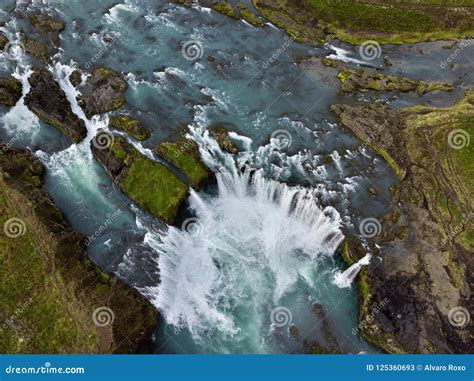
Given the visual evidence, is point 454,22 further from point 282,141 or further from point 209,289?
point 209,289

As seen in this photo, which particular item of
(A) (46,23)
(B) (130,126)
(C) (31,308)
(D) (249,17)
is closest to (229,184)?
(B) (130,126)

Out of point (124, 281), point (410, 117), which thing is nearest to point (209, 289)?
point (124, 281)

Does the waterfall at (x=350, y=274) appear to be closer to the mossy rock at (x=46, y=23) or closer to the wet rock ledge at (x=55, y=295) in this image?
the wet rock ledge at (x=55, y=295)

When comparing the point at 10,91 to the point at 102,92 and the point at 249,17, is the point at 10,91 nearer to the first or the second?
the point at 102,92

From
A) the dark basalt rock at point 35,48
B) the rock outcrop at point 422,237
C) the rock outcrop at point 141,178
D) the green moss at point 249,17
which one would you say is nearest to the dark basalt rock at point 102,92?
the rock outcrop at point 141,178

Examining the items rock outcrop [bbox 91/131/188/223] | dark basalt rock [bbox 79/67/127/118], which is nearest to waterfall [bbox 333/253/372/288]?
rock outcrop [bbox 91/131/188/223]

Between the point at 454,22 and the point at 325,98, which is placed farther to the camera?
the point at 454,22
